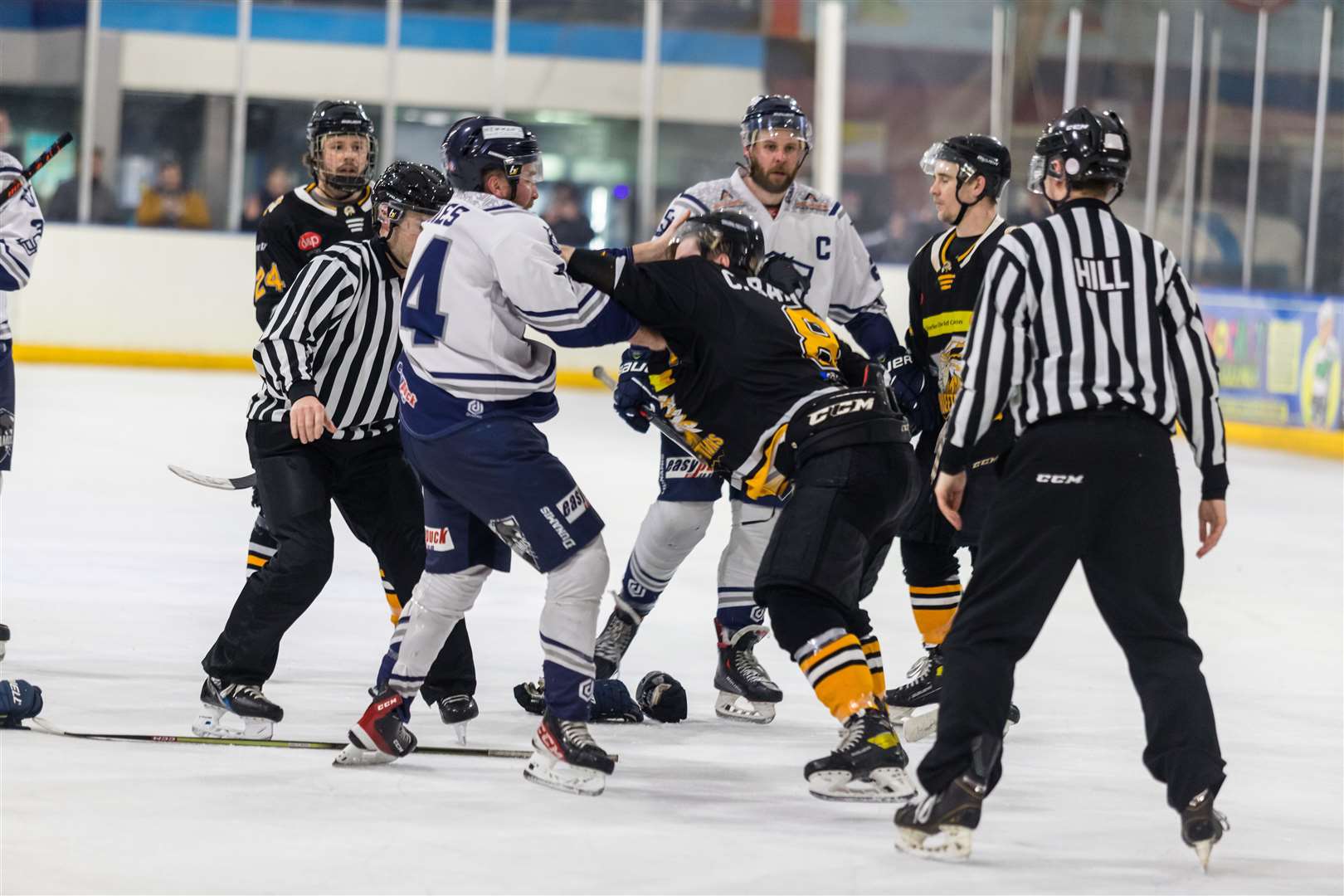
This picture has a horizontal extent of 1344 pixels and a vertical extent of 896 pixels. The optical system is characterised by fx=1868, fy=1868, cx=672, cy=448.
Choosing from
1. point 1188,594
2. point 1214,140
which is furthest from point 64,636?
point 1214,140

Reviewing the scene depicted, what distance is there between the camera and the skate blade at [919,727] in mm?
4211

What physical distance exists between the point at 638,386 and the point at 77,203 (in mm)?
11238

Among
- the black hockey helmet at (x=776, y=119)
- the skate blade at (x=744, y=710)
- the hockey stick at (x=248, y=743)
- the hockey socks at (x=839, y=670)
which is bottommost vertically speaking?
the hockey stick at (x=248, y=743)

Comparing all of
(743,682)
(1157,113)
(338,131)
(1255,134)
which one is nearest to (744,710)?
(743,682)

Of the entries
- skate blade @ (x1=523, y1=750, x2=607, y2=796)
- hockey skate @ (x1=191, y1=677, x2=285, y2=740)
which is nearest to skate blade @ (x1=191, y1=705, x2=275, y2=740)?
hockey skate @ (x1=191, y1=677, x2=285, y2=740)

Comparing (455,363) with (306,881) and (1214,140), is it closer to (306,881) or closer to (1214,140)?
(306,881)

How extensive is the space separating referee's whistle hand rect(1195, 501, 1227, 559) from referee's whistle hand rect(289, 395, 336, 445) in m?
1.74

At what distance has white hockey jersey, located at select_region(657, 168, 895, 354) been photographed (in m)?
4.66

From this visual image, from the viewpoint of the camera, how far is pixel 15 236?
4.41 meters

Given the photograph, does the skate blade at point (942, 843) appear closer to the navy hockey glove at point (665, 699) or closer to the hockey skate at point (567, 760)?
the hockey skate at point (567, 760)

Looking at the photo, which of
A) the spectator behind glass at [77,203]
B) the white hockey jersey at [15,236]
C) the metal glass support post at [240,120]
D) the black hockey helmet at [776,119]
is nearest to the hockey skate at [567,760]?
the black hockey helmet at [776,119]

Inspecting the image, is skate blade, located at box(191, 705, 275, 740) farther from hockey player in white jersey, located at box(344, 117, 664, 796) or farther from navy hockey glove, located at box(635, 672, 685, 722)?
navy hockey glove, located at box(635, 672, 685, 722)

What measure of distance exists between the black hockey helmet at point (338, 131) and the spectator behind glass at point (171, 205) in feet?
33.1

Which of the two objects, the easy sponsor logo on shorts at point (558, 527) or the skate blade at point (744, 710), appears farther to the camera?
the skate blade at point (744, 710)
